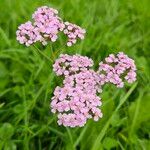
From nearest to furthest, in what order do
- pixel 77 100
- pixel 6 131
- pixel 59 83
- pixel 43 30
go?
pixel 77 100
pixel 43 30
pixel 59 83
pixel 6 131

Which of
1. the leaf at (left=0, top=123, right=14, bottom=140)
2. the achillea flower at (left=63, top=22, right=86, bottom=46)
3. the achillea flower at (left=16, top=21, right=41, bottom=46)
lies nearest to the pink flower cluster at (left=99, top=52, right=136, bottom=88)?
the achillea flower at (left=63, top=22, right=86, bottom=46)

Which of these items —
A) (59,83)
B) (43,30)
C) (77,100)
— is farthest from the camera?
(59,83)

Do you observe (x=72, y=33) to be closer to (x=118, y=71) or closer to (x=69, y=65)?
(x=69, y=65)

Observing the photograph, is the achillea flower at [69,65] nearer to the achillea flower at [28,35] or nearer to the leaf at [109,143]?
the achillea flower at [28,35]

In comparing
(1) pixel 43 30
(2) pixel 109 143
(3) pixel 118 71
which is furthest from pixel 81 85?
(2) pixel 109 143

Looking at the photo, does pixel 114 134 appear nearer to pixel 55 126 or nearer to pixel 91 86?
pixel 55 126

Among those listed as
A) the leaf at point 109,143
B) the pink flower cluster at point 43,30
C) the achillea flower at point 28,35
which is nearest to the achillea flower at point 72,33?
the pink flower cluster at point 43,30

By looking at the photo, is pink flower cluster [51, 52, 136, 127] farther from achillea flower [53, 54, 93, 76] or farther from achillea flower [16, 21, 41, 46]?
achillea flower [16, 21, 41, 46]

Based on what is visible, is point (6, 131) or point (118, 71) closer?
point (118, 71)
